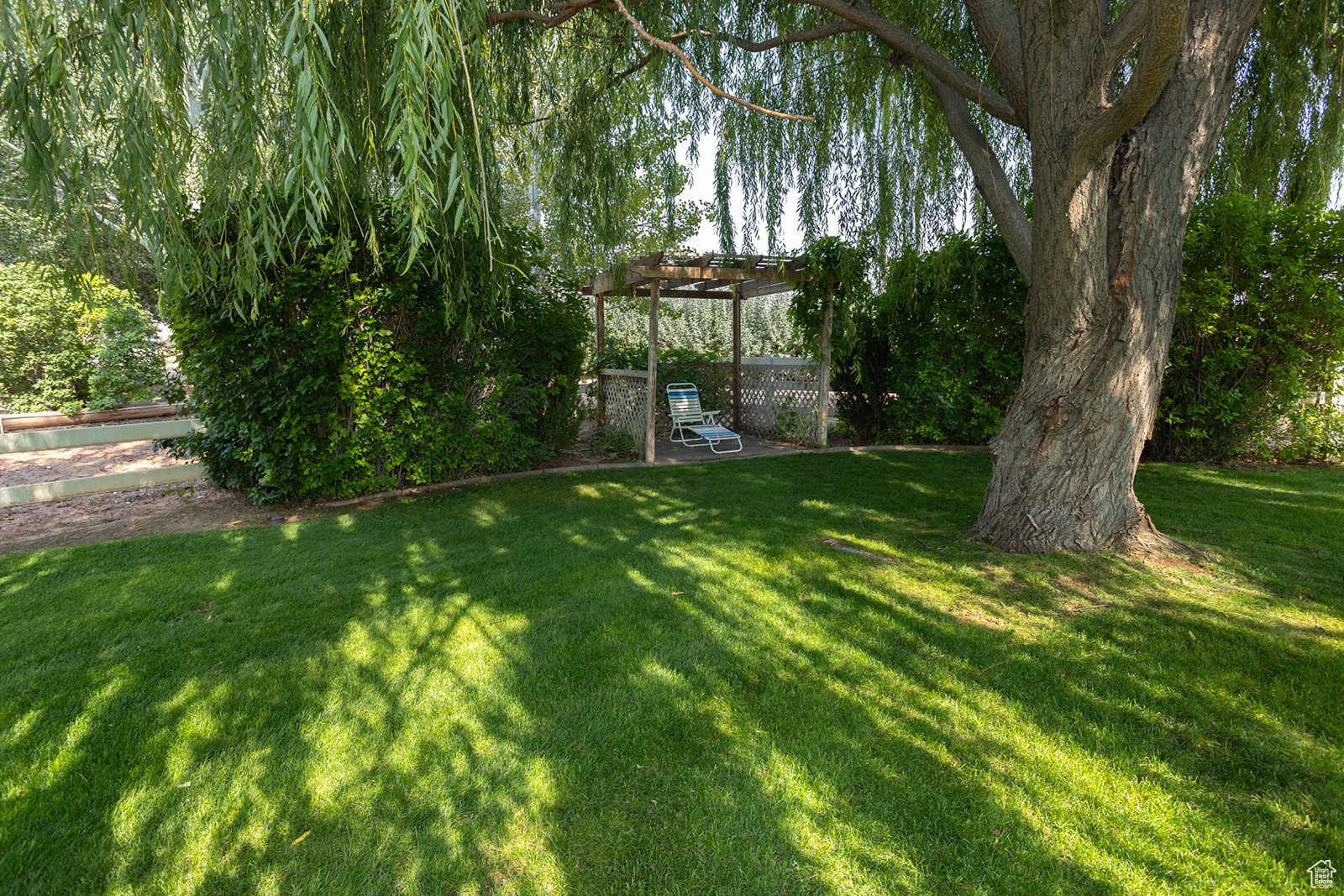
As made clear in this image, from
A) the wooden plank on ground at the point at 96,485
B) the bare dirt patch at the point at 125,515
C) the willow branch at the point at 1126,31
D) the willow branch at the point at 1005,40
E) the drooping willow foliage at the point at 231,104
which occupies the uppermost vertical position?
the willow branch at the point at 1005,40

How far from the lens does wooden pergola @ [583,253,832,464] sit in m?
7.29

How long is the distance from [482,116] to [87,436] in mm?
7143

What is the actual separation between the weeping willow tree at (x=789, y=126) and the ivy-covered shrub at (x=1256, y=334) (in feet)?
3.39

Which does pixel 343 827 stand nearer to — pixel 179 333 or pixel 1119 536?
pixel 1119 536

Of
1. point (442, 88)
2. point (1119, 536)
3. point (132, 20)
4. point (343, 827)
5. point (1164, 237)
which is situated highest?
point (132, 20)

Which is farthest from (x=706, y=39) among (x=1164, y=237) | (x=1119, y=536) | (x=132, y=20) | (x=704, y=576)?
(x=1119, y=536)

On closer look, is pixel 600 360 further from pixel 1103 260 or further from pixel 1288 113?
pixel 1288 113

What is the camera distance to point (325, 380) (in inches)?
210

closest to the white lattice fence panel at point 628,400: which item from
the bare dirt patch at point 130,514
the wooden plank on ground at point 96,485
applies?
the bare dirt patch at point 130,514

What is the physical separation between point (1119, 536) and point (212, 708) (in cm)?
500

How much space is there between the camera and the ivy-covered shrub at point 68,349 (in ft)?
29.7

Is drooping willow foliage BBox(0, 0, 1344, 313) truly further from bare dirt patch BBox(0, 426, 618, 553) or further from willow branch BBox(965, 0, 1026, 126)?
bare dirt patch BBox(0, 426, 618, 553)

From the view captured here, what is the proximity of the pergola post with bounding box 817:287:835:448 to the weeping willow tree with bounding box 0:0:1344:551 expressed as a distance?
250cm

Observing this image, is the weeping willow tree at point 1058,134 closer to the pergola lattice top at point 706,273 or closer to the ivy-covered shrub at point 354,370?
the pergola lattice top at point 706,273
